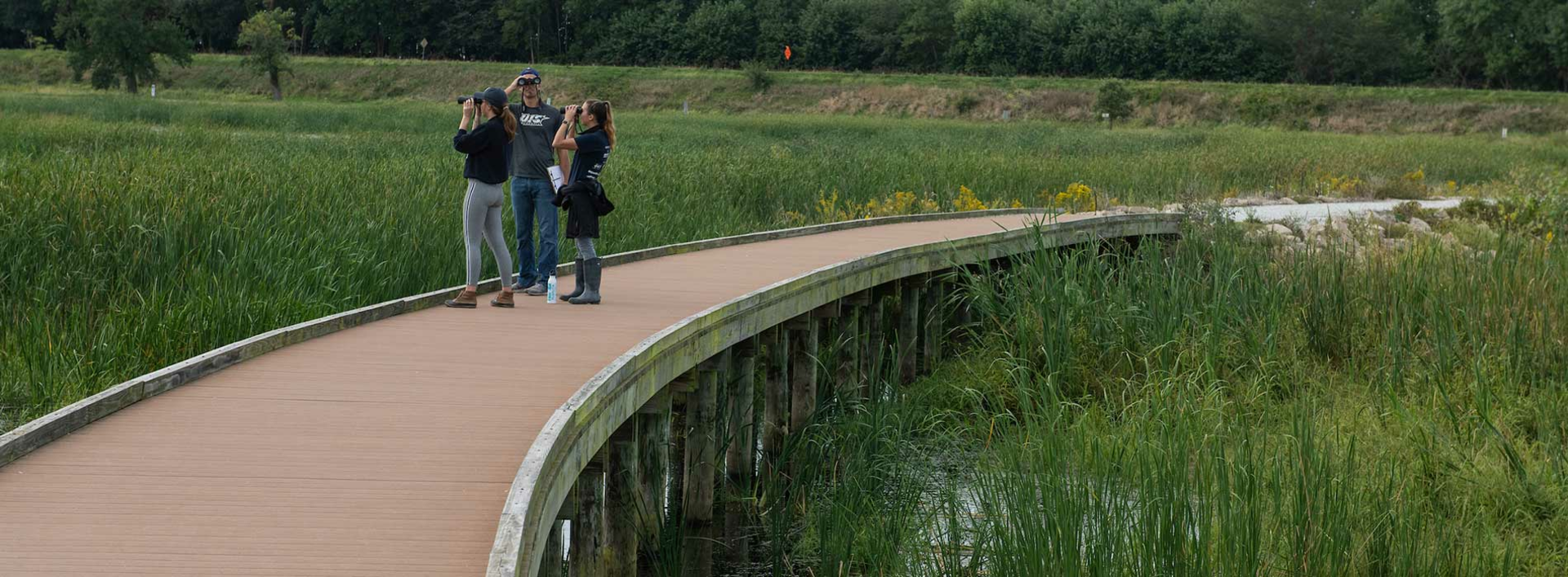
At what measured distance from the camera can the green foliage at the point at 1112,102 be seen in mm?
51000

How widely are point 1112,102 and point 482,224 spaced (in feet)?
147

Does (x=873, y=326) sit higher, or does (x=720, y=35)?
(x=720, y=35)

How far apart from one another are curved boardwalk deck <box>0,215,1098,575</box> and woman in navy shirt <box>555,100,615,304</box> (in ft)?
2.85

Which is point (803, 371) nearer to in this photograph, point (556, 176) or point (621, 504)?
point (556, 176)

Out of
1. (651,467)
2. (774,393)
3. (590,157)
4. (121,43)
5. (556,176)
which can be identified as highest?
(121,43)

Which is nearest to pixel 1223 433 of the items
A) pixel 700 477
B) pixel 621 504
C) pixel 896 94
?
pixel 700 477

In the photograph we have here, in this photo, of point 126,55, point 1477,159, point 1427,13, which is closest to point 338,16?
point 126,55

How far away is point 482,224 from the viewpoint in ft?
28.5

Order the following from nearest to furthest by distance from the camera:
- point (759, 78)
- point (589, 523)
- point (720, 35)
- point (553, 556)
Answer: point (553, 556)
point (589, 523)
point (759, 78)
point (720, 35)

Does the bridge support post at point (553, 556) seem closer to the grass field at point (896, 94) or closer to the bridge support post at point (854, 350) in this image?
the bridge support post at point (854, 350)

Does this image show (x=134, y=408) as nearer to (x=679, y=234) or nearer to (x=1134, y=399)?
(x=1134, y=399)

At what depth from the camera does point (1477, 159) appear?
30797 millimetres

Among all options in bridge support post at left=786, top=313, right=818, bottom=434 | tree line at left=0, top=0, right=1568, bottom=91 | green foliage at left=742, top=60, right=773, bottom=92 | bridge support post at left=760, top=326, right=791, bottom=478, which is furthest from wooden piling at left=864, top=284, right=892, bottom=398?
tree line at left=0, top=0, right=1568, bottom=91

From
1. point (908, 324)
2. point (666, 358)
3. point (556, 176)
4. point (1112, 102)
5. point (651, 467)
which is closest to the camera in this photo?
point (666, 358)
